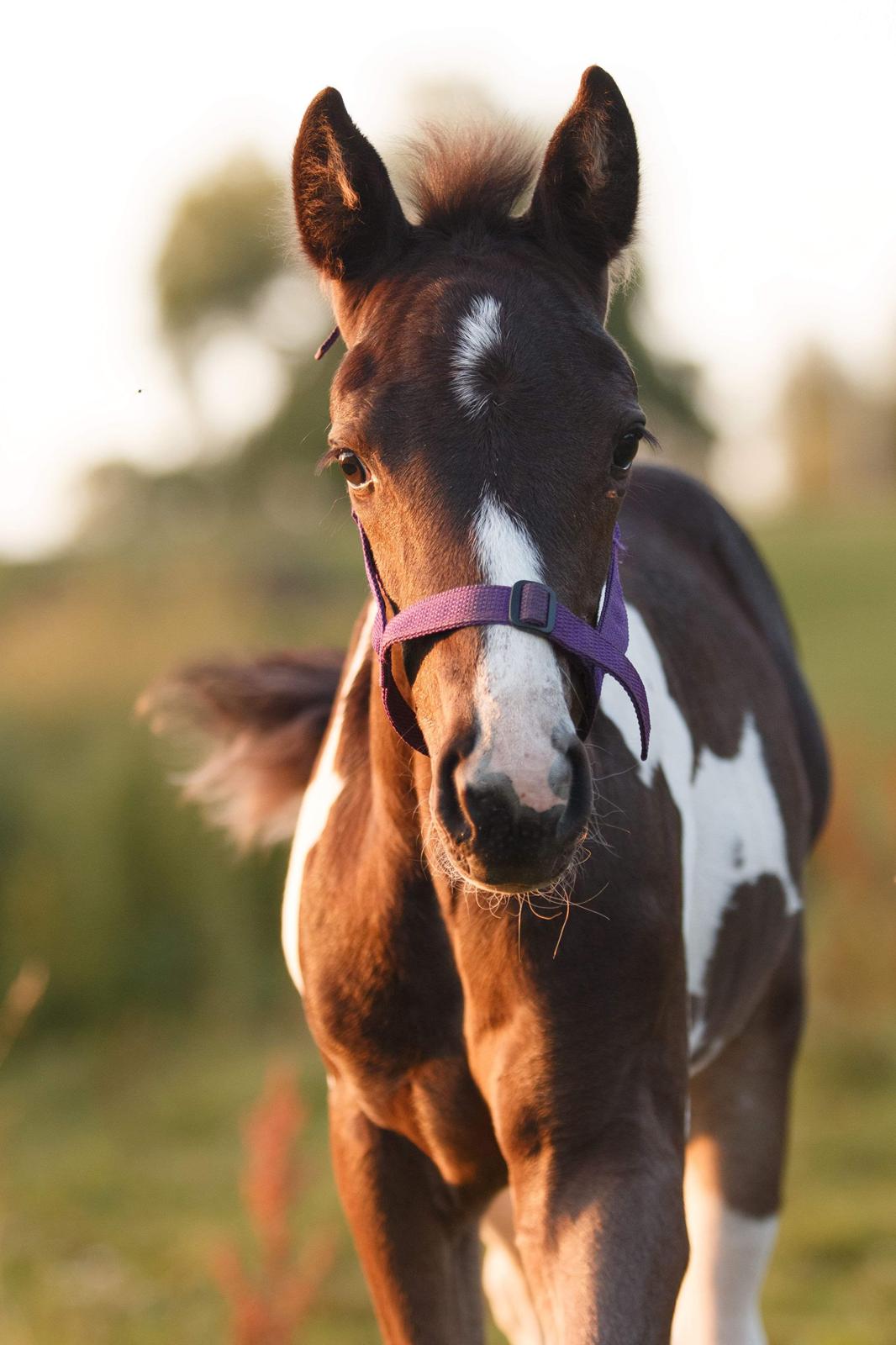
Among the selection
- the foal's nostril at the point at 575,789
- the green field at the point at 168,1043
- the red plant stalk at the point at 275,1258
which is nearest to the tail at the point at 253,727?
the red plant stalk at the point at 275,1258

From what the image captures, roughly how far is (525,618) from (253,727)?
79.7 inches

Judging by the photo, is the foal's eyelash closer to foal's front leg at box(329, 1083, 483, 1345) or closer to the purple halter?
the purple halter

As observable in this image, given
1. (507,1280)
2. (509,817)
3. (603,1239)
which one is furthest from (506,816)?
(507,1280)

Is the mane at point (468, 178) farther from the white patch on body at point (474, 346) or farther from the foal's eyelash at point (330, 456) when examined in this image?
the foal's eyelash at point (330, 456)

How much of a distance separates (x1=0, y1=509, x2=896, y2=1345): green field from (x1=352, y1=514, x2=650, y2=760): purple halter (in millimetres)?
3706

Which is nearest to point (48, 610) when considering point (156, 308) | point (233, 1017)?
point (233, 1017)

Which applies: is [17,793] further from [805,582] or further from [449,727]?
[805,582]

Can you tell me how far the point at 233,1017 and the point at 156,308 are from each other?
29.9 metres

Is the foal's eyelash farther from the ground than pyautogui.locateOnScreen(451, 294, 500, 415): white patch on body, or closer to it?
closer to it

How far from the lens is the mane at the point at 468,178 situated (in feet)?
8.11

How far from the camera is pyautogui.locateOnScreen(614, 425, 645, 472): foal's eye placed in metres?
2.20

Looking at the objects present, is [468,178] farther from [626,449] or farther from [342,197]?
[626,449]

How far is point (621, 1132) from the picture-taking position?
240 cm

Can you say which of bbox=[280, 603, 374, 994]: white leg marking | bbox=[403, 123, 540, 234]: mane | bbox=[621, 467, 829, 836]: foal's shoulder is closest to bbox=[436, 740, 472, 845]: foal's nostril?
bbox=[280, 603, 374, 994]: white leg marking
